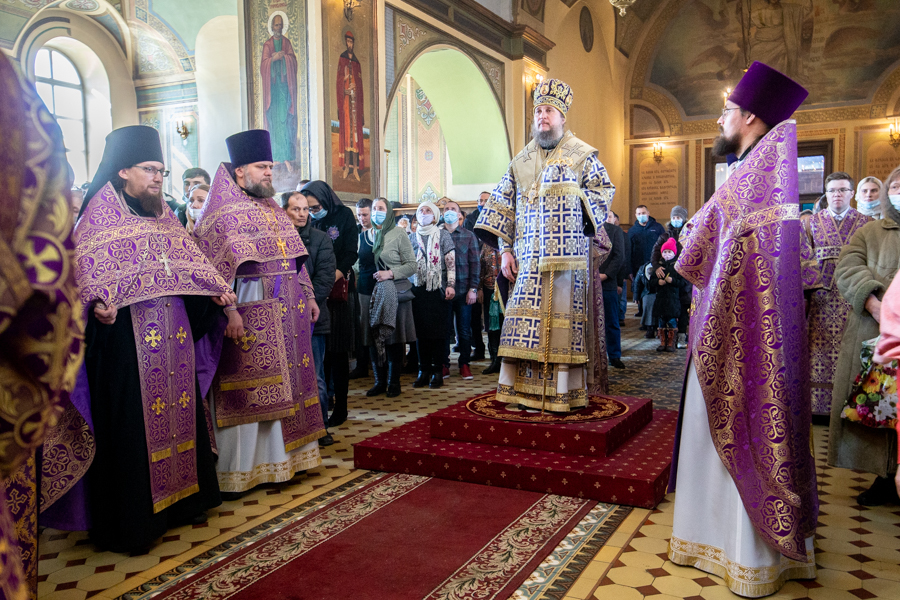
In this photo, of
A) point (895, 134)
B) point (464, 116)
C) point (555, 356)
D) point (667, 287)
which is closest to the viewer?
point (555, 356)

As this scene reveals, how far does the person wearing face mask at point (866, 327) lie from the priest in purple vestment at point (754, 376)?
1.09 m

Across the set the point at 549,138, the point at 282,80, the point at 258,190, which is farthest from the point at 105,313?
the point at 282,80

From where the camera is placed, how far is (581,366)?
4.50m

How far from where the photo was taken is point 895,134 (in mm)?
16094

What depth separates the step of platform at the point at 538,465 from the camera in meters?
3.64

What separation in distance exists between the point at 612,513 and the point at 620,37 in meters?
16.6

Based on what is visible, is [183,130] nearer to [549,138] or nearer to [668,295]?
[668,295]

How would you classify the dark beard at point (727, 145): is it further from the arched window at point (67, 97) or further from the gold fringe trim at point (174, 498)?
the arched window at point (67, 97)

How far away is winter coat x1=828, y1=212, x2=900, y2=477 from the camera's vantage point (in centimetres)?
358

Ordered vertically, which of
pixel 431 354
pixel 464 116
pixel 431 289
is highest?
pixel 464 116

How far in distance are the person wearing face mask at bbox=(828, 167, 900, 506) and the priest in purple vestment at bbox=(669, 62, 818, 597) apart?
1090mm

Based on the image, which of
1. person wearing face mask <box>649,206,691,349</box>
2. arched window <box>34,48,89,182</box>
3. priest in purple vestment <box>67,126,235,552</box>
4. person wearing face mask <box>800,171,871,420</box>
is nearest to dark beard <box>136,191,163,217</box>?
priest in purple vestment <box>67,126,235,552</box>

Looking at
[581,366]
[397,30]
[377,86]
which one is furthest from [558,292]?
[397,30]

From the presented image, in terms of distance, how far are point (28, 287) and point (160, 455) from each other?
2.67 m
